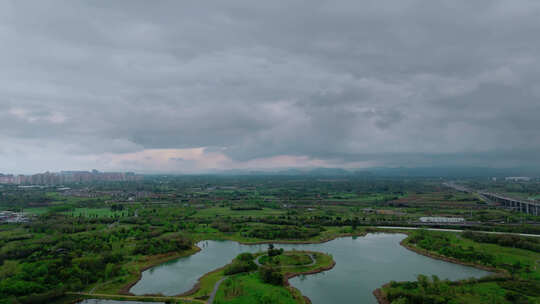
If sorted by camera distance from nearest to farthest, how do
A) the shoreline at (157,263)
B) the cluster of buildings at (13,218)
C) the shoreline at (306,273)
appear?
1. the shoreline at (306,273)
2. the shoreline at (157,263)
3. the cluster of buildings at (13,218)

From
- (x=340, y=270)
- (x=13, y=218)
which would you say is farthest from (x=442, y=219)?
(x=13, y=218)

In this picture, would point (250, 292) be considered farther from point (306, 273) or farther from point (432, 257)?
point (432, 257)

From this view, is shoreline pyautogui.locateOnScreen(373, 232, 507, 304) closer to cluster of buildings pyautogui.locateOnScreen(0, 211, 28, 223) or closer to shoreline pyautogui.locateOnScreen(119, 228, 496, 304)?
shoreline pyautogui.locateOnScreen(119, 228, 496, 304)

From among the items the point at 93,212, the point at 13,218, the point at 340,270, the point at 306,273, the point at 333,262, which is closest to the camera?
the point at 306,273

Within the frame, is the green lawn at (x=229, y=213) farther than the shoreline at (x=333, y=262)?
Yes

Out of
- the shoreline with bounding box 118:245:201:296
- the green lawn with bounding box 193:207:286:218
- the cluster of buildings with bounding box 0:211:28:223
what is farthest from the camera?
the green lawn with bounding box 193:207:286:218

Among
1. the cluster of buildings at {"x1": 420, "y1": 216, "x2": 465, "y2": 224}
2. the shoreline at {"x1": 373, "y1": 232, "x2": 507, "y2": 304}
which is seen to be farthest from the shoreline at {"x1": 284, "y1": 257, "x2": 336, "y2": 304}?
the cluster of buildings at {"x1": 420, "y1": 216, "x2": 465, "y2": 224}

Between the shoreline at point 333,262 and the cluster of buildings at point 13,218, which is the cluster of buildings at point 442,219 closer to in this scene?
the shoreline at point 333,262

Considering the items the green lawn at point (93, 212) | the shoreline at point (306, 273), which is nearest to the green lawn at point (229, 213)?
the green lawn at point (93, 212)
